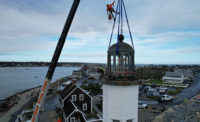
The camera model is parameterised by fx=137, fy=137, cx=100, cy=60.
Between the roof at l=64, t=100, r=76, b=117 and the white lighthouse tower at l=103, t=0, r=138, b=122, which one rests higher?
the white lighthouse tower at l=103, t=0, r=138, b=122

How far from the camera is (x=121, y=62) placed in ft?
14.8

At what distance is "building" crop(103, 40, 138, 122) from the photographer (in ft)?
14.3

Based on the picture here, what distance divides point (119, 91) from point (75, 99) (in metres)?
19.7

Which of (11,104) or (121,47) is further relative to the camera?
(11,104)

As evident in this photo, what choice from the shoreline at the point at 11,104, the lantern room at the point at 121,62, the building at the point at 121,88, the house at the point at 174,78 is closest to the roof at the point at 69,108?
the shoreline at the point at 11,104

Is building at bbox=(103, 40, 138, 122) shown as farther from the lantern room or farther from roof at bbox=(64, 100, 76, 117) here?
roof at bbox=(64, 100, 76, 117)

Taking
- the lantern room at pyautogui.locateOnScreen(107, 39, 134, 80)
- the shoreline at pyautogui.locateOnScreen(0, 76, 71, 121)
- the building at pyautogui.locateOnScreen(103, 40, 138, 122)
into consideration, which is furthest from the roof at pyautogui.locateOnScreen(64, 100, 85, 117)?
the lantern room at pyautogui.locateOnScreen(107, 39, 134, 80)

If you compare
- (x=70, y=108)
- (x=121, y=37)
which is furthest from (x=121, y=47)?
(x=70, y=108)

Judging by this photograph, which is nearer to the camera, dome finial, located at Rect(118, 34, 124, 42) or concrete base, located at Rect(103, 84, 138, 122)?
concrete base, located at Rect(103, 84, 138, 122)

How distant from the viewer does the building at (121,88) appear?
4.36m

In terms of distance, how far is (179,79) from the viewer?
5822 cm

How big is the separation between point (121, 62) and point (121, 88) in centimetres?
85

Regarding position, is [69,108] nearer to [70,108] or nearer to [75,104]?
[70,108]

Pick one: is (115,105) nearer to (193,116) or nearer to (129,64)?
(129,64)
